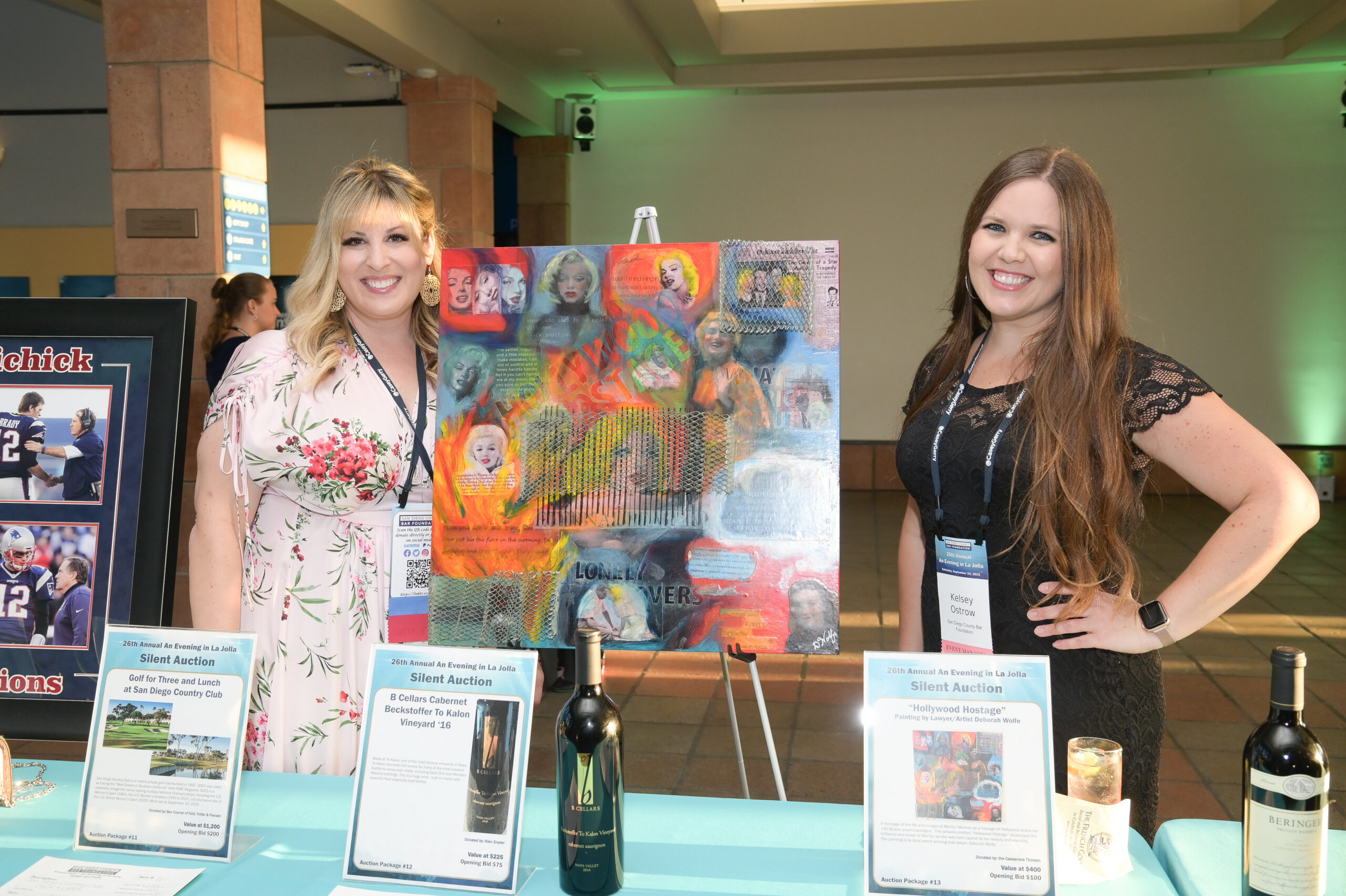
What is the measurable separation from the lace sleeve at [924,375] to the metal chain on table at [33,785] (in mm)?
1394

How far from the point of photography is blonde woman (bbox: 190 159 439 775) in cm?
158

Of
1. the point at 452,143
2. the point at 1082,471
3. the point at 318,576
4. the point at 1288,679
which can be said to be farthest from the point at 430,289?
the point at 452,143

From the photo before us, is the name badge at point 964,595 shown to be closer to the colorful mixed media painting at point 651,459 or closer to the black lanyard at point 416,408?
the colorful mixed media painting at point 651,459

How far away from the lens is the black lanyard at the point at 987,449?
4.86 feet

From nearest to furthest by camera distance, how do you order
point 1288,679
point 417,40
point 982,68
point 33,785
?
point 1288,679 → point 33,785 → point 417,40 → point 982,68

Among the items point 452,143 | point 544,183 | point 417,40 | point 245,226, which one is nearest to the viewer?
point 245,226

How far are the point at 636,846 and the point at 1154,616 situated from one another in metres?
0.83

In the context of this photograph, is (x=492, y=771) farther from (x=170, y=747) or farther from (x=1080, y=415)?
(x=1080, y=415)

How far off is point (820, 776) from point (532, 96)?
24.1 ft

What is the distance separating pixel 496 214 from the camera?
977cm

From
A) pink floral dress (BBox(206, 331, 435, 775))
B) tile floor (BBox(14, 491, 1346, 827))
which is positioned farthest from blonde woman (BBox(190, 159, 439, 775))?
tile floor (BBox(14, 491, 1346, 827))

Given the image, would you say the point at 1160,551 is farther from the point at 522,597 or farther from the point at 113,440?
the point at 113,440

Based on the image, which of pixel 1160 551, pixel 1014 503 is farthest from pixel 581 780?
pixel 1160 551

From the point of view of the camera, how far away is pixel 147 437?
4.42 ft
